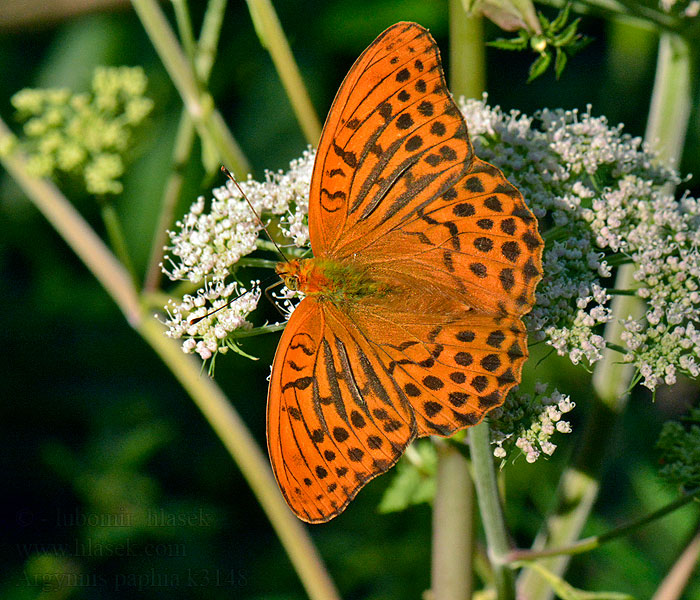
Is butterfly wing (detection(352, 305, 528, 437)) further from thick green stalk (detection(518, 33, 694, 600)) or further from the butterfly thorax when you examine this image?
thick green stalk (detection(518, 33, 694, 600))

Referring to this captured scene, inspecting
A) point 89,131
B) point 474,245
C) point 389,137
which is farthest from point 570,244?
point 89,131

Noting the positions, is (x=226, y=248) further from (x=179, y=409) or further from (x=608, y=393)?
(x=179, y=409)

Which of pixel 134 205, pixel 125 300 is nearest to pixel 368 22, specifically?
pixel 134 205

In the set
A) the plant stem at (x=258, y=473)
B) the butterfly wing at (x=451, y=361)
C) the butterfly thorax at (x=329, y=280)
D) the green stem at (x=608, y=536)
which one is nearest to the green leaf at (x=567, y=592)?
the green stem at (x=608, y=536)

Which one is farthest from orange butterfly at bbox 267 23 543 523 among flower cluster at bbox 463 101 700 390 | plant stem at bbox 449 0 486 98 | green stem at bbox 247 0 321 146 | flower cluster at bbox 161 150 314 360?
green stem at bbox 247 0 321 146

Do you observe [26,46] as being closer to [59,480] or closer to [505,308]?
[59,480]

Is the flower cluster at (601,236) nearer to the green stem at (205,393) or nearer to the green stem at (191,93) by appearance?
the green stem at (191,93)

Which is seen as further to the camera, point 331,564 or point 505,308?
point 331,564
